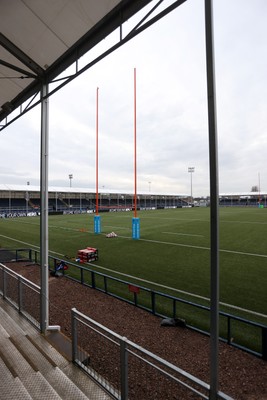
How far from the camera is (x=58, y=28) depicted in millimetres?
5258

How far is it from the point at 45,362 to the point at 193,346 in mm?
3150

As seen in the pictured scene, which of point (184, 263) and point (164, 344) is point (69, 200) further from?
point (164, 344)

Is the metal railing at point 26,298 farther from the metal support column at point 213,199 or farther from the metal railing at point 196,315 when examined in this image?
the metal support column at point 213,199

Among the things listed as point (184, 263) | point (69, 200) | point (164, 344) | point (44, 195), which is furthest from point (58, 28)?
point (69, 200)

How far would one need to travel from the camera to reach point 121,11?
15.2 ft

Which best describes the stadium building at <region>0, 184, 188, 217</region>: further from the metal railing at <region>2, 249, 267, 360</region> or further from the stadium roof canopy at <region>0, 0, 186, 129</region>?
the stadium roof canopy at <region>0, 0, 186, 129</region>

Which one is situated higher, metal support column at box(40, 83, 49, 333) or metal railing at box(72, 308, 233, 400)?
metal support column at box(40, 83, 49, 333)

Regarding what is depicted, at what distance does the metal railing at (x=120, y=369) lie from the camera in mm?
3789

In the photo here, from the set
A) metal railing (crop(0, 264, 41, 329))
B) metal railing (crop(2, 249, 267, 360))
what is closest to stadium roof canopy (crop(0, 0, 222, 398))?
metal railing (crop(0, 264, 41, 329))

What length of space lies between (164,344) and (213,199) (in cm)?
443

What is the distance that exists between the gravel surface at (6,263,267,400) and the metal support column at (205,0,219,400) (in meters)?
1.84

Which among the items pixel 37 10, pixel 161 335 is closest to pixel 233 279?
pixel 161 335

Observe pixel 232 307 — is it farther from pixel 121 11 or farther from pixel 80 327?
pixel 121 11

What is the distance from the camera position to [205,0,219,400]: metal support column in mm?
2910
